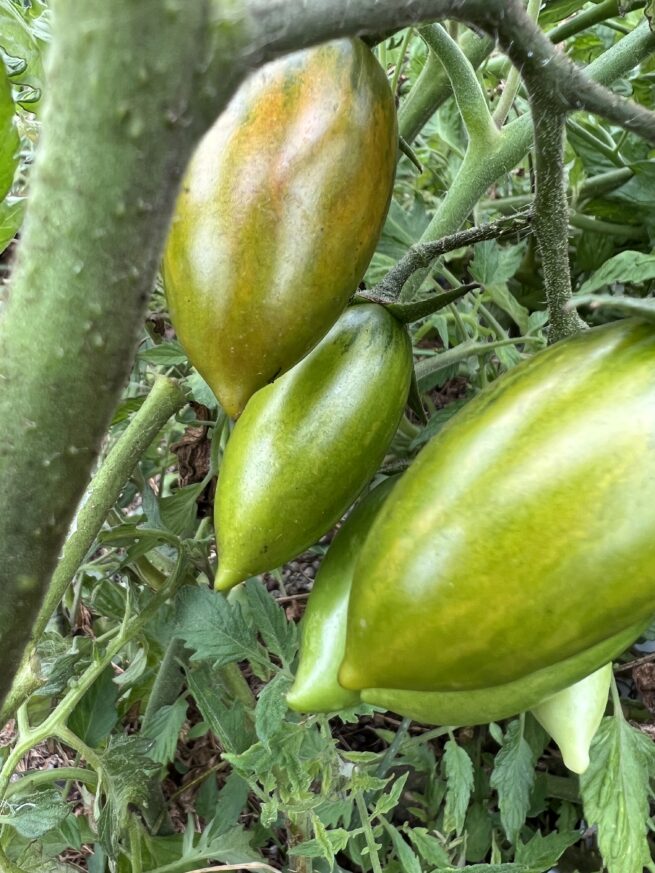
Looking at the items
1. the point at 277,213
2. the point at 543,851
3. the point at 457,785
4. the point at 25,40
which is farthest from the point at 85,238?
the point at 543,851

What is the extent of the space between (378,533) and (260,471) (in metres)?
0.11

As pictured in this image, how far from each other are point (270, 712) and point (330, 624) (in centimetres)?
15

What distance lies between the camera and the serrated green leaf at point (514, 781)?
840 millimetres

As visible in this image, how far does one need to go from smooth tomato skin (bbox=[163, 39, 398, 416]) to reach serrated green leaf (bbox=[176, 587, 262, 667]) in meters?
0.37

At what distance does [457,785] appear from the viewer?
0.81 meters

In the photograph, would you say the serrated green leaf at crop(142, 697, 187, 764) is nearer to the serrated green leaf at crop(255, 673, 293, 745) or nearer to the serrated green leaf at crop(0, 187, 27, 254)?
the serrated green leaf at crop(255, 673, 293, 745)

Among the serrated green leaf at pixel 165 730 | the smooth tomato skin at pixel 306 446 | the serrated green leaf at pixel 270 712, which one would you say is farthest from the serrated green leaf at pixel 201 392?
the serrated green leaf at pixel 165 730

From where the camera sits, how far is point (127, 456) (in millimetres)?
721

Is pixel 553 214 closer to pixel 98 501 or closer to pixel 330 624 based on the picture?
pixel 330 624

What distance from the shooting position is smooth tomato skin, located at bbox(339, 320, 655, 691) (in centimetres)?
40

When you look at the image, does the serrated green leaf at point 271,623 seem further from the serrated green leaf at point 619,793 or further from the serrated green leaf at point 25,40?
the serrated green leaf at point 25,40

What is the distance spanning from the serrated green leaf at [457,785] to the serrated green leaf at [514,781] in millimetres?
43

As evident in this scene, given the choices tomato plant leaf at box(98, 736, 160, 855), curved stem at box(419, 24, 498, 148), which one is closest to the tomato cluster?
curved stem at box(419, 24, 498, 148)

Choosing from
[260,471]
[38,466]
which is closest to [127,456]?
[260,471]
